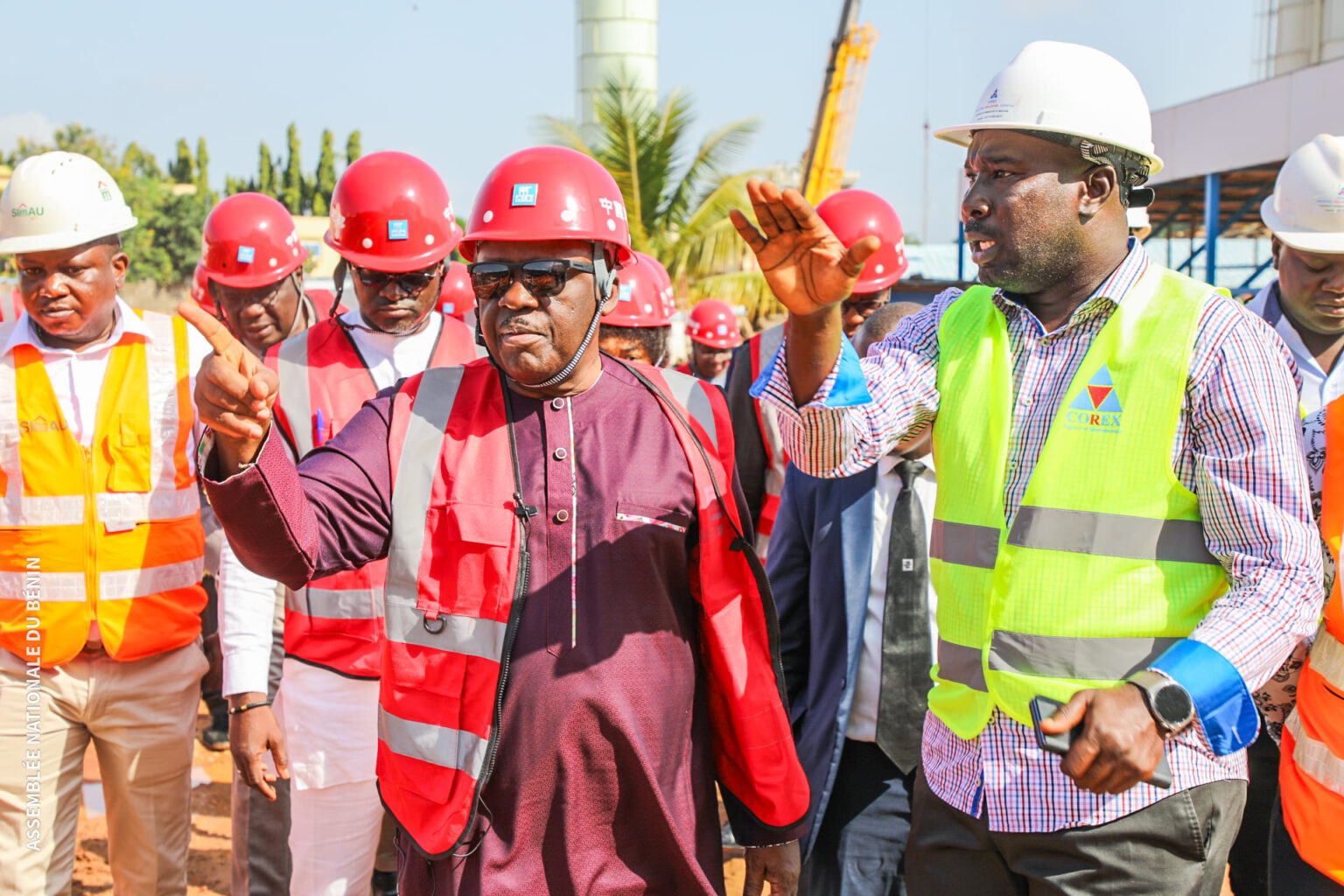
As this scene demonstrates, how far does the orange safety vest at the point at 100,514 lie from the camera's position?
3.96m

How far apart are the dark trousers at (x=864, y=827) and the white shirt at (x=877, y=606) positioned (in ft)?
0.34

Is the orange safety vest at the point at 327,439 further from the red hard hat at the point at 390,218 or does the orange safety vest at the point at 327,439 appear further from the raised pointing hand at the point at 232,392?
the raised pointing hand at the point at 232,392

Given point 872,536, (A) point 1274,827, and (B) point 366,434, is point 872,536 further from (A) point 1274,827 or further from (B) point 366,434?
(B) point 366,434

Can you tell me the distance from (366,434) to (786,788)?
4.20 feet

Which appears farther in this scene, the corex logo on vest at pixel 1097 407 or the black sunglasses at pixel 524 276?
the black sunglasses at pixel 524 276

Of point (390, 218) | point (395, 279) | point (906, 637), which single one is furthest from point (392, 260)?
point (906, 637)

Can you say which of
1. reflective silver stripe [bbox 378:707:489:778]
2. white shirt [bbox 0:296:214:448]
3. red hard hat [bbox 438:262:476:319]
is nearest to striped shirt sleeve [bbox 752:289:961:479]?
reflective silver stripe [bbox 378:707:489:778]

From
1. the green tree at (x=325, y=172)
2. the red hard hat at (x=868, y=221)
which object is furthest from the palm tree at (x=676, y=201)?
A: the green tree at (x=325, y=172)

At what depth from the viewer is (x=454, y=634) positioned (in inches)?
98.0

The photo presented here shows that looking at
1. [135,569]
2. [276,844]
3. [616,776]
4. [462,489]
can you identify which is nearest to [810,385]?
[462,489]

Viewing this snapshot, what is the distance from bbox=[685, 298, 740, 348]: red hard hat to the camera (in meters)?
11.3

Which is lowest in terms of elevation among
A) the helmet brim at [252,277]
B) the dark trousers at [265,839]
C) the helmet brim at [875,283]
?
the dark trousers at [265,839]

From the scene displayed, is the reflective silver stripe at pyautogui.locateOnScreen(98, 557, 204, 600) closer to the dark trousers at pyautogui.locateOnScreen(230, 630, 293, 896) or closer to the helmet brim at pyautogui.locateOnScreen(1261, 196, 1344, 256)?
the dark trousers at pyautogui.locateOnScreen(230, 630, 293, 896)

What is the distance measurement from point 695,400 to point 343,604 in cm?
157
